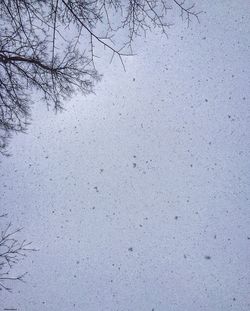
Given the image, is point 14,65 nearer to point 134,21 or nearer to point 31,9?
point 31,9

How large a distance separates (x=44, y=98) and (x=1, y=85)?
56cm

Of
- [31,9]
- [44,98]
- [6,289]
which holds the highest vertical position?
[31,9]

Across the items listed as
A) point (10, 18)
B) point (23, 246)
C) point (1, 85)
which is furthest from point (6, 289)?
point (10, 18)

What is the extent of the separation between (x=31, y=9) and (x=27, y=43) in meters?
0.36

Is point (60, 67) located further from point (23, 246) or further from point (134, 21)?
point (23, 246)

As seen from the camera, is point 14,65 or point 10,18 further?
point 14,65

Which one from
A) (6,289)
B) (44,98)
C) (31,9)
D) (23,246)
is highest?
(31,9)

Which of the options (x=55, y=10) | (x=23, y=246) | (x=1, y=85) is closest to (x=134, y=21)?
(x=55, y=10)

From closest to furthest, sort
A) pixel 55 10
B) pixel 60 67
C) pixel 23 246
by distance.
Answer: pixel 55 10 → pixel 60 67 → pixel 23 246

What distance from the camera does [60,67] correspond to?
3.65 metres

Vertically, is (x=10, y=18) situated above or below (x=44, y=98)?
above

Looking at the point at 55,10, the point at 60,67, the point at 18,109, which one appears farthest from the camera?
the point at 18,109

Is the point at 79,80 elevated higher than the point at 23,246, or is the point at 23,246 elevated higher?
the point at 79,80

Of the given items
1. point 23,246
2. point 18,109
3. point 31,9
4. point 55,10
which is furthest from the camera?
point 23,246
